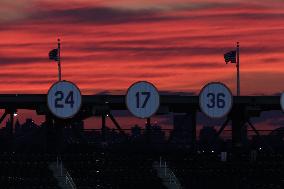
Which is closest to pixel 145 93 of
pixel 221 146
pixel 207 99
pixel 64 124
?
pixel 207 99

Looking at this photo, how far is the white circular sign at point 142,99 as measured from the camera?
2012 inches

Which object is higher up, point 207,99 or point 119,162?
point 207,99

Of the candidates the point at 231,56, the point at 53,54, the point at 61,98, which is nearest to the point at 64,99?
the point at 61,98

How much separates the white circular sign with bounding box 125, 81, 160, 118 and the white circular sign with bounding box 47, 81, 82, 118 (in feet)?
8.43

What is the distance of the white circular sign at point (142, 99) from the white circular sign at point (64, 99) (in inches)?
101

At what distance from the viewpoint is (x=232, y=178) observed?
58312mm

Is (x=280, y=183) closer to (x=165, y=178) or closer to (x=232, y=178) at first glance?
(x=232, y=178)

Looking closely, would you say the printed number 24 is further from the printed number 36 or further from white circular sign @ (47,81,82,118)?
the printed number 36

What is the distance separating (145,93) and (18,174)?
37.0 ft

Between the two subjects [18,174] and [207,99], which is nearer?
[207,99]

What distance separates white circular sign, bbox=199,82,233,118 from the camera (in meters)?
52.1

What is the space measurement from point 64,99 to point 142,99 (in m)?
3.91

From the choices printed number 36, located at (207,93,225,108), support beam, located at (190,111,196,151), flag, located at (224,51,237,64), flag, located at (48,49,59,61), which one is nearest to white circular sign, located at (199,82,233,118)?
printed number 36, located at (207,93,225,108)

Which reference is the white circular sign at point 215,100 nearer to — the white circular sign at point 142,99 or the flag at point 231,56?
the white circular sign at point 142,99
